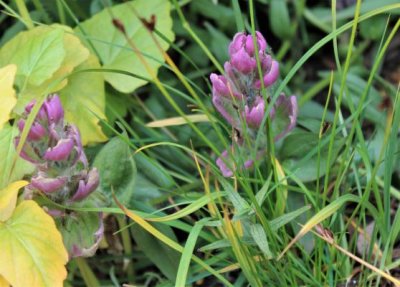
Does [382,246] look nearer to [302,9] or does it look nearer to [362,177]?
[362,177]

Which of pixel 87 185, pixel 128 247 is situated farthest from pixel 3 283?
pixel 128 247

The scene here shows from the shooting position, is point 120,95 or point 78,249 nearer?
point 78,249

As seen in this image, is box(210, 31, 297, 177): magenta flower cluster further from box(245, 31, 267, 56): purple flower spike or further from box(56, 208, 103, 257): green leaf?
box(56, 208, 103, 257): green leaf

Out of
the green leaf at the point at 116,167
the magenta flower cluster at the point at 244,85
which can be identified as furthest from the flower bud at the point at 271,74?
the green leaf at the point at 116,167

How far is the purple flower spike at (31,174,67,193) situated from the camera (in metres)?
1.01

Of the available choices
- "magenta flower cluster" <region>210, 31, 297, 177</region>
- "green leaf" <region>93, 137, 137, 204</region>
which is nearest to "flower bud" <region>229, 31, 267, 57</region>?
"magenta flower cluster" <region>210, 31, 297, 177</region>

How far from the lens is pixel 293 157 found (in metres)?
1.27

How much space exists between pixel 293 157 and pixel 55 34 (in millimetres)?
449

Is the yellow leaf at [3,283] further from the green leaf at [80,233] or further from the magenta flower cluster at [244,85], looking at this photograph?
the magenta flower cluster at [244,85]

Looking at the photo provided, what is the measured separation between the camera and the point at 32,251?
3.24 feet

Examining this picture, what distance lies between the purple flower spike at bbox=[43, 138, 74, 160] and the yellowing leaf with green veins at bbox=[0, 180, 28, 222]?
49 mm

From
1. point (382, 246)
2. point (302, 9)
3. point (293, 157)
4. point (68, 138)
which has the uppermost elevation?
point (68, 138)

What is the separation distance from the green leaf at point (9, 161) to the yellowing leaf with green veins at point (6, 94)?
7cm

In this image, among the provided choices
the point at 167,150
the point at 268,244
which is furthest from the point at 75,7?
the point at 268,244
